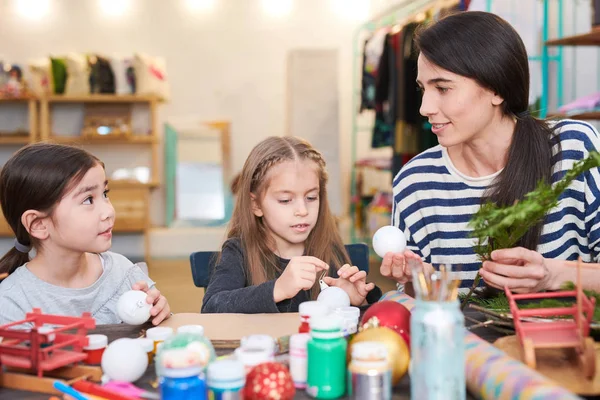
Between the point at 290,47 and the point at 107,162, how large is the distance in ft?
7.46

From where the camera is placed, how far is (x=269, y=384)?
2.87ft

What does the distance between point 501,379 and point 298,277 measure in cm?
75

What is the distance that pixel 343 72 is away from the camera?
7.30 m

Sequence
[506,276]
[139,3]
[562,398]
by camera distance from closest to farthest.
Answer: [562,398]
[506,276]
[139,3]

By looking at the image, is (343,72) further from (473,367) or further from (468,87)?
(473,367)

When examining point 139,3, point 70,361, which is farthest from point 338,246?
point 139,3

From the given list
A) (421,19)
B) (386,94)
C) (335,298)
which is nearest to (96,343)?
(335,298)

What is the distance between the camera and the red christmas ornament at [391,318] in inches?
41.1

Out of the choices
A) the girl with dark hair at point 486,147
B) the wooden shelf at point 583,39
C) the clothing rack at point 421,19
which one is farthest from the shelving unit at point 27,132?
the girl with dark hair at point 486,147

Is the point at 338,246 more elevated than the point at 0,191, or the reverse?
the point at 0,191

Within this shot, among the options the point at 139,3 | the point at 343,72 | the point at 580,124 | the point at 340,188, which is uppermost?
the point at 139,3

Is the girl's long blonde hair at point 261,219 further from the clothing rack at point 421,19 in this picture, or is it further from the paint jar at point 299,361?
the paint jar at point 299,361

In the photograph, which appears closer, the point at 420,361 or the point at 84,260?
the point at 420,361

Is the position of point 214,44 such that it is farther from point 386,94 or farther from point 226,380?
point 226,380
